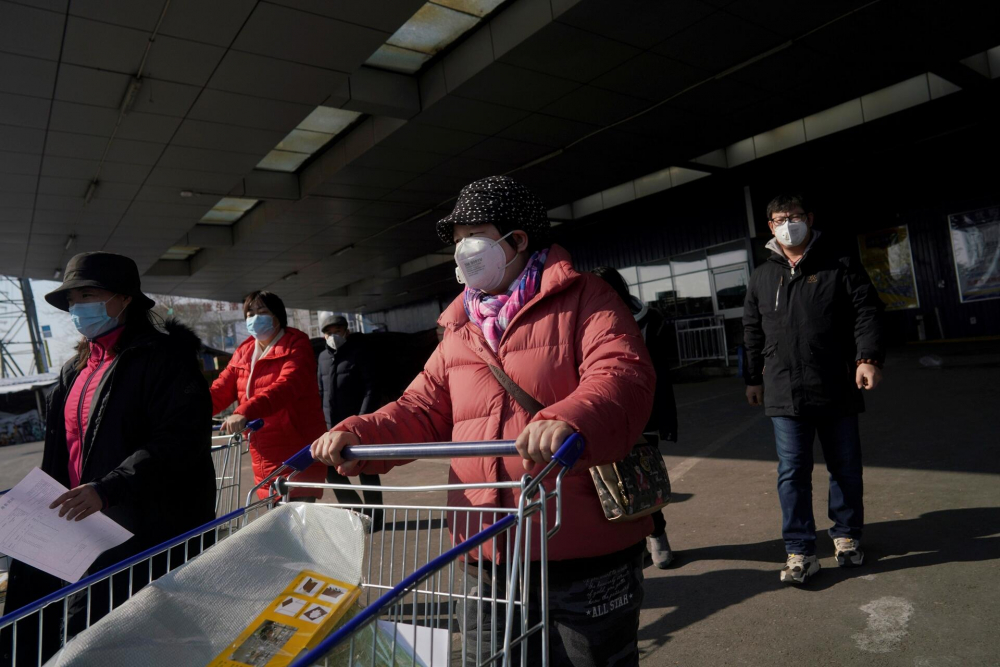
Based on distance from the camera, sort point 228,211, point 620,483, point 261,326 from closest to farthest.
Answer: point 620,483 < point 261,326 < point 228,211

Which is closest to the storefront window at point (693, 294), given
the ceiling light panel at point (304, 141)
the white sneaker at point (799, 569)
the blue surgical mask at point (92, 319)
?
the ceiling light panel at point (304, 141)

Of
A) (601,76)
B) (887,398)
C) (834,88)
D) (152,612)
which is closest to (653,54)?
(601,76)

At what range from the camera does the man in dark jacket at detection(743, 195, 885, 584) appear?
129 inches

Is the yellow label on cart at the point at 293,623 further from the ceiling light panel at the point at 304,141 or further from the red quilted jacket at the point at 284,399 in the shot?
the ceiling light panel at the point at 304,141

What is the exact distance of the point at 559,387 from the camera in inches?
68.0

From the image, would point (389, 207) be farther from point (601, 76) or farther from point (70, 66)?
point (70, 66)

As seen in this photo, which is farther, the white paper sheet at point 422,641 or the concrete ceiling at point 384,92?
the concrete ceiling at point 384,92

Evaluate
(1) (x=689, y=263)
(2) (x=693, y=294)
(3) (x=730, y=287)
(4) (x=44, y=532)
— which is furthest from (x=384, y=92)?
(2) (x=693, y=294)

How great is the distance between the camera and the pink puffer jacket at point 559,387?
5.31 ft

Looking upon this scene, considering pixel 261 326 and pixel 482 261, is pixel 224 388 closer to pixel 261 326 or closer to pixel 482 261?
pixel 261 326

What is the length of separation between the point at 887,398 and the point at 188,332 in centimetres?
818

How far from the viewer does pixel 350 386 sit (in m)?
5.95

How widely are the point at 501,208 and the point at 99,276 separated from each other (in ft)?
5.32

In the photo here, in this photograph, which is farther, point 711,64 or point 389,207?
point 389,207
